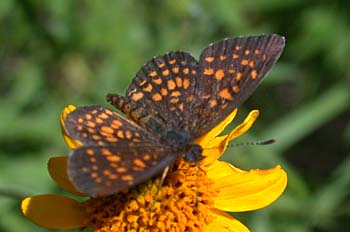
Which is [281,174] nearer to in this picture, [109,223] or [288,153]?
[109,223]

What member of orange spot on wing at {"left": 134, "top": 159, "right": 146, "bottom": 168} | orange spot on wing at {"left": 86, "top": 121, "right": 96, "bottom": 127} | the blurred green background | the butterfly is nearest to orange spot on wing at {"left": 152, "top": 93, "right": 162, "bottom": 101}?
the butterfly

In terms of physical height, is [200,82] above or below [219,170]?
above

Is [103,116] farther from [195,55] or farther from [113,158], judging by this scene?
[195,55]

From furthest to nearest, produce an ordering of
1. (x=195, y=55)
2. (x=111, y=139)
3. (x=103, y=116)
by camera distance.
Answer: (x=195, y=55)
(x=103, y=116)
(x=111, y=139)

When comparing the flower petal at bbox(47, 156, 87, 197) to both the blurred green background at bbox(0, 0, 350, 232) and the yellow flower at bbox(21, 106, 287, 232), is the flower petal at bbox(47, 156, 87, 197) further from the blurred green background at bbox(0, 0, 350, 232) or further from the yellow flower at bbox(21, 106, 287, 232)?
the blurred green background at bbox(0, 0, 350, 232)

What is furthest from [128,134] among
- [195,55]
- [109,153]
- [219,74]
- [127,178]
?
[195,55]

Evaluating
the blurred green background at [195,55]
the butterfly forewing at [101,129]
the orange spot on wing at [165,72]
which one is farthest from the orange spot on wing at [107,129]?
the blurred green background at [195,55]

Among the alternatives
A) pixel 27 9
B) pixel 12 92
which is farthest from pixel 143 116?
pixel 12 92

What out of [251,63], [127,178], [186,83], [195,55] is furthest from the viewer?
[195,55]
